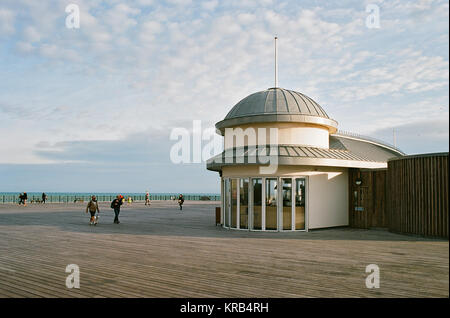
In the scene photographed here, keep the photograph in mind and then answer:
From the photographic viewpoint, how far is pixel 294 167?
52.3ft

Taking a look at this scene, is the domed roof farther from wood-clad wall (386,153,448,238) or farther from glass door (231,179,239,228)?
wood-clad wall (386,153,448,238)

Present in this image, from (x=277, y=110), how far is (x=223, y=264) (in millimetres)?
9350

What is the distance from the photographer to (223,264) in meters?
9.15

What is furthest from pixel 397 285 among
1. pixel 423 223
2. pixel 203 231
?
pixel 203 231

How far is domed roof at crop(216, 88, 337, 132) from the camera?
53.7 feet

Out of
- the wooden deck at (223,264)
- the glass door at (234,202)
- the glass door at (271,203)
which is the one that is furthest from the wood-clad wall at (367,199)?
the glass door at (234,202)

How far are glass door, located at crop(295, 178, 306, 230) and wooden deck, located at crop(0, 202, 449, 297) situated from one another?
106 cm

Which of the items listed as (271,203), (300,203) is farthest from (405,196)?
(271,203)

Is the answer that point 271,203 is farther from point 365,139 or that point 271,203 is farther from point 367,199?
point 365,139

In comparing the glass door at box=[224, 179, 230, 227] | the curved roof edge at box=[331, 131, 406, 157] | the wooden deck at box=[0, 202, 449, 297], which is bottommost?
the wooden deck at box=[0, 202, 449, 297]

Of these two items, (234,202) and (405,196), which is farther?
(234,202)

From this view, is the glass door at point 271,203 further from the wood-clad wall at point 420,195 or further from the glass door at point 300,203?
the wood-clad wall at point 420,195

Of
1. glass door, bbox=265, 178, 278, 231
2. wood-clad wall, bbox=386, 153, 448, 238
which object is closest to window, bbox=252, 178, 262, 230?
glass door, bbox=265, 178, 278, 231

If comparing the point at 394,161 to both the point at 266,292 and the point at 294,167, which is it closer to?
the point at 294,167
